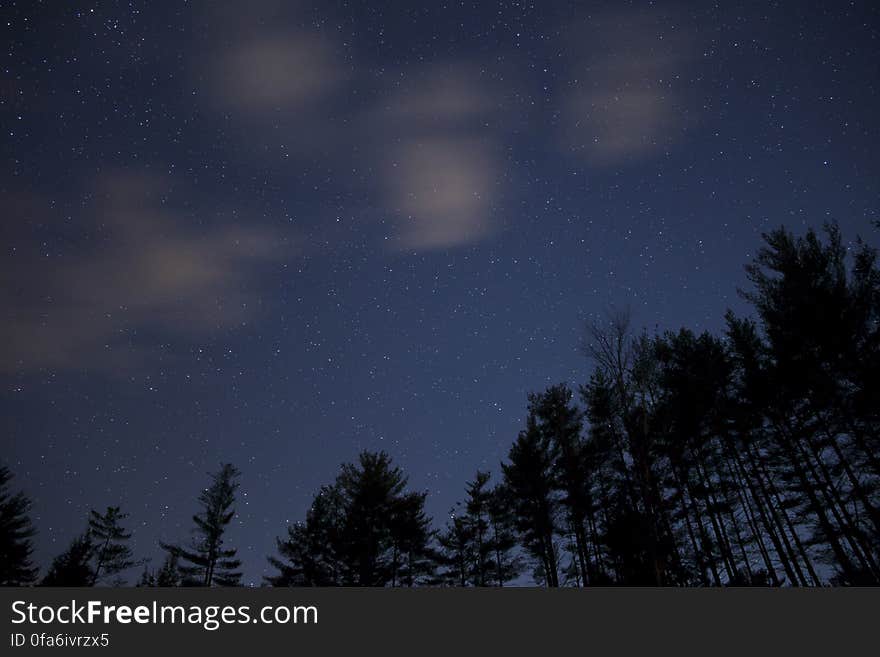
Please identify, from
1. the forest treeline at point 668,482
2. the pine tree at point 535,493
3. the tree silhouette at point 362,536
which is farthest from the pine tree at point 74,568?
the pine tree at point 535,493

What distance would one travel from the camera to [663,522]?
15.6m

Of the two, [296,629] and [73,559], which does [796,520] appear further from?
[73,559]

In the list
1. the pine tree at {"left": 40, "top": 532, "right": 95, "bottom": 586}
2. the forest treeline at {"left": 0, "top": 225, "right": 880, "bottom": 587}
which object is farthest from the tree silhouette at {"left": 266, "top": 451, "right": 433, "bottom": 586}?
the pine tree at {"left": 40, "top": 532, "right": 95, "bottom": 586}

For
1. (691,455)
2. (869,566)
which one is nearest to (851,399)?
(869,566)

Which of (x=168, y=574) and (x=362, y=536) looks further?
(x=168, y=574)

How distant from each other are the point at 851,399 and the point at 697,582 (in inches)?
417

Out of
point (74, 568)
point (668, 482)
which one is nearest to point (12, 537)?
point (74, 568)

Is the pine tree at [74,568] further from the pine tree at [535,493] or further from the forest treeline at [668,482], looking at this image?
the pine tree at [535,493]

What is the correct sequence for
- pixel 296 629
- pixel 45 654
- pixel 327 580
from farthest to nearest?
pixel 327 580 → pixel 296 629 → pixel 45 654

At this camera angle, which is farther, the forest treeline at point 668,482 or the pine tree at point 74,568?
the pine tree at point 74,568

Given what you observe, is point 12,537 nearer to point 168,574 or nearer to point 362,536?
point 168,574

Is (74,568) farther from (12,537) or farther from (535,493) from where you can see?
(535,493)

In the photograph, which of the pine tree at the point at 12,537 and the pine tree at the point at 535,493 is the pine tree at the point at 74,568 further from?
the pine tree at the point at 535,493

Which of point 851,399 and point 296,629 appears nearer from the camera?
point 296,629
